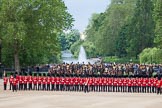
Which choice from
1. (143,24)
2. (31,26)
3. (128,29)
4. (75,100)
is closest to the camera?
(75,100)

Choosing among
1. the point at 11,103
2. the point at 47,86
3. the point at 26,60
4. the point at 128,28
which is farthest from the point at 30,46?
the point at 128,28

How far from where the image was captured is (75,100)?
3875 cm

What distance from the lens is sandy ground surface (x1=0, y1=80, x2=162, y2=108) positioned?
35.5 meters

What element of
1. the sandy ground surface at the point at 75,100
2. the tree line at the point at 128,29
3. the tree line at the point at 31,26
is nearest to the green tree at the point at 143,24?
the tree line at the point at 128,29

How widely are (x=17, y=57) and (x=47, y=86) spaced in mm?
27806

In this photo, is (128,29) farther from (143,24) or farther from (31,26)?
(31,26)

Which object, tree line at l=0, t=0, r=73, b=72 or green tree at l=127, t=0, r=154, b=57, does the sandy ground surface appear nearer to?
tree line at l=0, t=0, r=73, b=72

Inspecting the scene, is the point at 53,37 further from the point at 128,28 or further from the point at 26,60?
the point at 128,28

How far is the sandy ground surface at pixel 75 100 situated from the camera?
35.5m

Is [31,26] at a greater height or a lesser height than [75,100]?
greater

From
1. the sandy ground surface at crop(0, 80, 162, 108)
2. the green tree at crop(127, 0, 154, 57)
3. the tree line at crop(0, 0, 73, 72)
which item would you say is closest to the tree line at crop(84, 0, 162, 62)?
the green tree at crop(127, 0, 154, 57)

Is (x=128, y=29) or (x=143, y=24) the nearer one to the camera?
(x=143, y=24)

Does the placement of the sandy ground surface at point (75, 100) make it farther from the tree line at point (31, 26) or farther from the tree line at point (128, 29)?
the tree line at point (128, 29)

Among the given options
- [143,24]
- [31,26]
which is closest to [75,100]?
[31,26]
